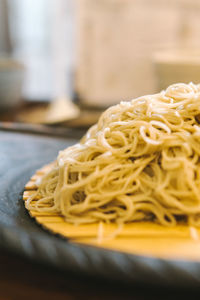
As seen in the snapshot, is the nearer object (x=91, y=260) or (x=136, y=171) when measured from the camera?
(x=91, y=260)

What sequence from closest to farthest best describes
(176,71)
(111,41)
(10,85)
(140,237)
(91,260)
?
(91,260) → (140,237) → (176,71) → (10,85) → (111,41)

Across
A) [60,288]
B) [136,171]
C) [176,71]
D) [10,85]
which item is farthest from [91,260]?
[10,85]

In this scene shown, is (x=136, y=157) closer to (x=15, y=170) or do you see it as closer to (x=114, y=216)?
(x=114, y=216)

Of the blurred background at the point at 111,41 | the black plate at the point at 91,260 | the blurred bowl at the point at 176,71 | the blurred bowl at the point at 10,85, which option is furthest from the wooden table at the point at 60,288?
the blurred background at the point at 111,41

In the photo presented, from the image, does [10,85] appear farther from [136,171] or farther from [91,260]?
[91,260]

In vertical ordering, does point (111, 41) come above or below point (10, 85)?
above

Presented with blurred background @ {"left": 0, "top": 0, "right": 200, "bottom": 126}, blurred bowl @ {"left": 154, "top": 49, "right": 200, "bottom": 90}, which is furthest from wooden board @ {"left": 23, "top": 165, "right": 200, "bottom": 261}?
blurred background @ {"left": 0, "top": 0, "right": 200, "bottom": 126}
